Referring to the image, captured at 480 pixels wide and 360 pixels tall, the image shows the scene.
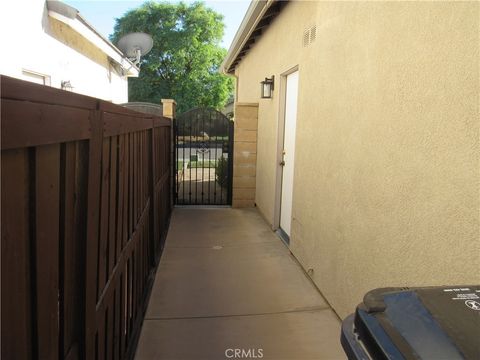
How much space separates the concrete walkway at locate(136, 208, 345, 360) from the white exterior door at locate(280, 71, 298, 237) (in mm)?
517

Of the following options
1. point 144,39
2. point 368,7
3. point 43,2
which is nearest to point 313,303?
point 368,7

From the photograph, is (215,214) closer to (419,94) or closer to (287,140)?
(287,140)

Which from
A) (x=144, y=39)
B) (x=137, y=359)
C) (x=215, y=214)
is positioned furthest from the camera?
(x=144, y=39)

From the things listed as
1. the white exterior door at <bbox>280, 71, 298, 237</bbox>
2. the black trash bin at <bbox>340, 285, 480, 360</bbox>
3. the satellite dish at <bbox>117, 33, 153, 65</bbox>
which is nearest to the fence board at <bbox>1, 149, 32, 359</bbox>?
the black trash bin at <bbox>340, 285, 480, 360</bbox>

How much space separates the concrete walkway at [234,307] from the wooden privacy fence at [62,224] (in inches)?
24.8

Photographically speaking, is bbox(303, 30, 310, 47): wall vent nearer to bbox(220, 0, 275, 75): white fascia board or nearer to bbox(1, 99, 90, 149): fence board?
bbox(220, 0, 275, 75): white fascia board

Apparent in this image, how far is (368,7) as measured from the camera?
3098 mm

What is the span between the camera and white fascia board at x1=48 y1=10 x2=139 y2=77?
670 centimetres

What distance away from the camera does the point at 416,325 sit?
122cm

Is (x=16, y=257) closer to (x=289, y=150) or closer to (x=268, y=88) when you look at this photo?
(x=289, y=150)

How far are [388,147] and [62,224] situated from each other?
6.92 feet

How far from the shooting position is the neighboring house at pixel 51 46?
5.20m

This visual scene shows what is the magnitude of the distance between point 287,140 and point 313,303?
2.83 metres

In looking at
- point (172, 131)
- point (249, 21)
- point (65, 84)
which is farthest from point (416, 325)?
point (172, 131)
